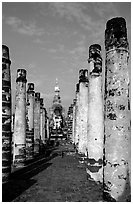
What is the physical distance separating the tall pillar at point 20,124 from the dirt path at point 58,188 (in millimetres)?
2747

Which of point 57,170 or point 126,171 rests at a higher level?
point 126,171

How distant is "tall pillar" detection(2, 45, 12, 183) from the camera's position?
8883 millimetres

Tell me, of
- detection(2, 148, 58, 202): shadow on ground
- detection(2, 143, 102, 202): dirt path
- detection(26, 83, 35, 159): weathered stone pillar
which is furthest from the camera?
detection(26, 83, 35, 159): weathered stone pillar

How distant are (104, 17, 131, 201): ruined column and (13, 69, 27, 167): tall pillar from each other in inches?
309

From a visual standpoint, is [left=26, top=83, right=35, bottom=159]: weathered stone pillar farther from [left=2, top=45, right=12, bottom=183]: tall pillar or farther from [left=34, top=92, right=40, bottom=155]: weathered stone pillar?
[left=2, top=45, right=12, bottom=183]: tall pillar

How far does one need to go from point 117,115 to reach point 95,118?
3173 mm

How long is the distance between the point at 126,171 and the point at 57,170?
596 cm

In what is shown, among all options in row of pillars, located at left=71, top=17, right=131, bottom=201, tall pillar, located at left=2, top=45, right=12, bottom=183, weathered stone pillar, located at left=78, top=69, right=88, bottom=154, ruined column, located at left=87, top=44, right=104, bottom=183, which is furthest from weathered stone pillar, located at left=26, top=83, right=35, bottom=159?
row of pillars, located at left=71, top=17, right=131, bottom=201

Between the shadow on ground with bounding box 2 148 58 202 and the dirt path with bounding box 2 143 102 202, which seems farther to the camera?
the shadow on ground with bounding box 2 148 58 202

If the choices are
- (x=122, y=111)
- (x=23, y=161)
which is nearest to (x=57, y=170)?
(x=23, y=161)

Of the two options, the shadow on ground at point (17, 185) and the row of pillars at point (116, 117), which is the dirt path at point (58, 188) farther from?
the row of pillars at point (116, 117)

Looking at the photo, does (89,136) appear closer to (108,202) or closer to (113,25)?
(108,202)

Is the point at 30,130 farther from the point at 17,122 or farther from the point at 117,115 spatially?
the point at 117,115

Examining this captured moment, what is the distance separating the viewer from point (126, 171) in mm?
6066
